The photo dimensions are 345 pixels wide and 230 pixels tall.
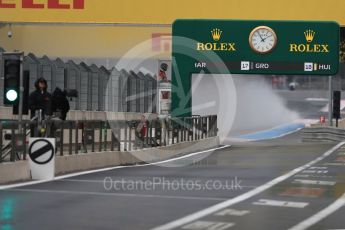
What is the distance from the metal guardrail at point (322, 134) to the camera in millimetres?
42438

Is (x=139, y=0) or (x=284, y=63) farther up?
(x=139, y=0)

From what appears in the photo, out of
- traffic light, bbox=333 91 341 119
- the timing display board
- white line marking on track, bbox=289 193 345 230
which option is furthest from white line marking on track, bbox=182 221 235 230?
traffic light, bbox=333 91 341 119

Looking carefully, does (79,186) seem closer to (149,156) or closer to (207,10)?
(149,156)

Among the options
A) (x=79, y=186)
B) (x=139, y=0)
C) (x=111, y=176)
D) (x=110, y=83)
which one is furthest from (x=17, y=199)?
(x=139, y=0)

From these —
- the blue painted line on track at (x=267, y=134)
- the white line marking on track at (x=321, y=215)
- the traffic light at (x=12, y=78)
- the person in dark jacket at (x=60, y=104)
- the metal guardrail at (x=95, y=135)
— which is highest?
the traffic light at (x=12, y=78)

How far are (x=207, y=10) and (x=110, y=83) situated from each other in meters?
9.04

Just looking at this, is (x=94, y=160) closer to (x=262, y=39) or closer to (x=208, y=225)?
(x=208, y=225)

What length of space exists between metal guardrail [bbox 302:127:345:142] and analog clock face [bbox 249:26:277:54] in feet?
36.8

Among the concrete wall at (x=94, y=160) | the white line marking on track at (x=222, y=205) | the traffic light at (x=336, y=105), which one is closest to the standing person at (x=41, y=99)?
the concrete wall at (x=94, y=160)

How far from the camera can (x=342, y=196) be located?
44.2 ft

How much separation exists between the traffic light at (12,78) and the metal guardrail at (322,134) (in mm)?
29289

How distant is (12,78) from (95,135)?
396 cm

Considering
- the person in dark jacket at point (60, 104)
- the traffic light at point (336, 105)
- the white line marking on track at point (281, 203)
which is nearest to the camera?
the white line marking on track at point (281, 203)

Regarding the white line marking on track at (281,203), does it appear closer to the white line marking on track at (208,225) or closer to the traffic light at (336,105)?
the white line marking on track at (208,225)
